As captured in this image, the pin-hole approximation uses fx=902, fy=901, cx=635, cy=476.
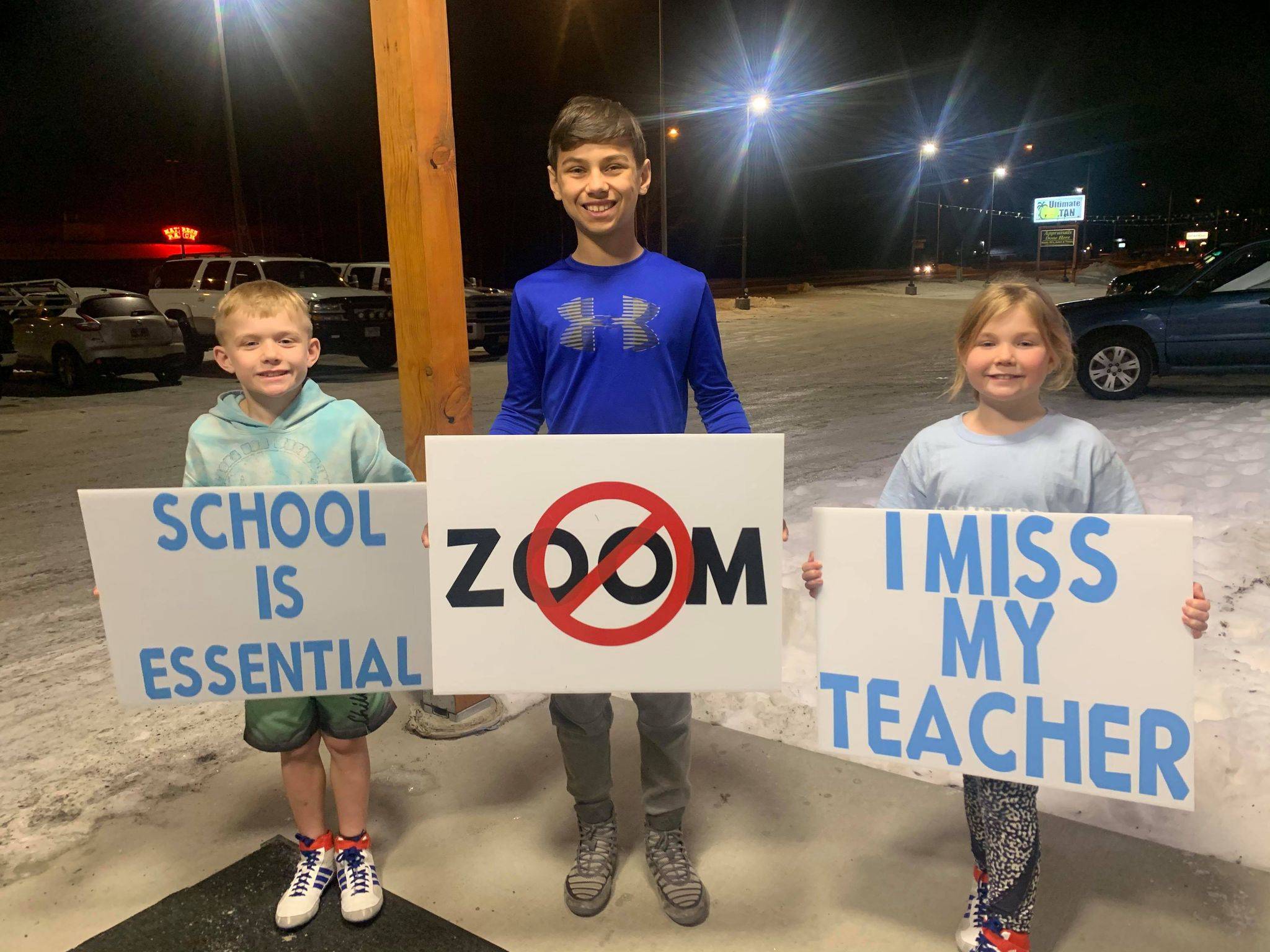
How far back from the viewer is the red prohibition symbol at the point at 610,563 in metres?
2.20

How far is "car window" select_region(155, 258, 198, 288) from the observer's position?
16094 mm

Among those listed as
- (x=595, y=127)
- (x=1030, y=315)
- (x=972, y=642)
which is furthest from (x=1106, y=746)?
(x=595, y=127)

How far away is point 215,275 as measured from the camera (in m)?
15.9

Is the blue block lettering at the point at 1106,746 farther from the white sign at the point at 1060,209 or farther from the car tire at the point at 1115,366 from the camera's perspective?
the white sign at the point at 1060,209

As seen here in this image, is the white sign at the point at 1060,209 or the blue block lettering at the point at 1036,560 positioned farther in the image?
the white sign at the point at 1060,209

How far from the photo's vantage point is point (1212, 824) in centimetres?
278

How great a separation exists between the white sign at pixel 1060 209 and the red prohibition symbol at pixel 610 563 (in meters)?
50.8

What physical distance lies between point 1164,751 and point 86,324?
15261 mm

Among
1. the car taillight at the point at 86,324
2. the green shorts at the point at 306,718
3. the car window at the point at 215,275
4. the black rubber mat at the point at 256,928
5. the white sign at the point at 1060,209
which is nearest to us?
the black rubber mat at the point at 256,928

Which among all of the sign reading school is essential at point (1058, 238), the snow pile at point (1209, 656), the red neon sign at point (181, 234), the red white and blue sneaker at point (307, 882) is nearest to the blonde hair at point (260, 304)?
the red white and blue sneaker at point (307, 882)

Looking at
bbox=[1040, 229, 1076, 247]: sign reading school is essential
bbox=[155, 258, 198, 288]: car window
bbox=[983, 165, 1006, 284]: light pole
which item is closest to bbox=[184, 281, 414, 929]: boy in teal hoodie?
bbox=[155, 258, 198, 288]: car window

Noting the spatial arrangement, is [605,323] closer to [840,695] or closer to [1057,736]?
[840,695]

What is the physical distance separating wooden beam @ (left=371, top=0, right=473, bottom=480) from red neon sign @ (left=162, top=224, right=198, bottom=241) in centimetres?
4182

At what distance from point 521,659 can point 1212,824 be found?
2.22 meters
